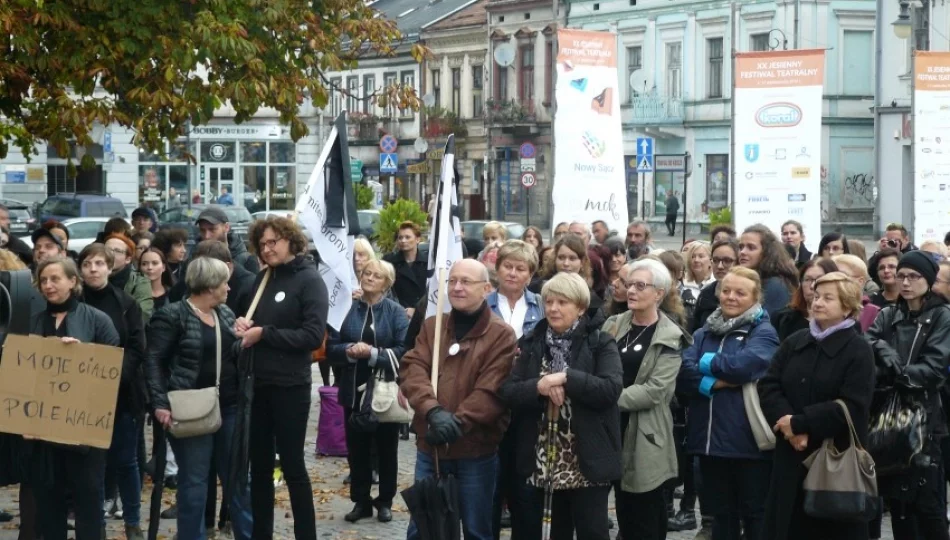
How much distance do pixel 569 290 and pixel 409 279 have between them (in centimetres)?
582

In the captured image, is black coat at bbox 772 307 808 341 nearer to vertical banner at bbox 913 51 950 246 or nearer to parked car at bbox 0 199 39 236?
vertical banner at bbox 913 51 950 246

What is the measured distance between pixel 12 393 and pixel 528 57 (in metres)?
59.2

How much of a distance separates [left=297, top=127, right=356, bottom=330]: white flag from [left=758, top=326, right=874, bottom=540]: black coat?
10.9 feet

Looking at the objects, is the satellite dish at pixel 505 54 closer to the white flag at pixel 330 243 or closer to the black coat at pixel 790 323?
the white flag at pixel 330 243

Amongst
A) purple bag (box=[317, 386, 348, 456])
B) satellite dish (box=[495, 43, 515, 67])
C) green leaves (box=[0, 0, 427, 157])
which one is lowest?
purple bag (box=[317, 386, 348, 456])

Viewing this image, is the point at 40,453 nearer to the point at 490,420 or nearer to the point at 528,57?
the point at 490,420

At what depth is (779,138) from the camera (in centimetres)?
1912

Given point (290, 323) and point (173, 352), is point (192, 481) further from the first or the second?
point (290, 323)

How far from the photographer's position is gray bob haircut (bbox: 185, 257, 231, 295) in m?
8.84

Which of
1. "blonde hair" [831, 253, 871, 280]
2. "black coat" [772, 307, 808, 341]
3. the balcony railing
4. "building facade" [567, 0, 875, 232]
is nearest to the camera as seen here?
"black coat" [772, 307, 808, 341]

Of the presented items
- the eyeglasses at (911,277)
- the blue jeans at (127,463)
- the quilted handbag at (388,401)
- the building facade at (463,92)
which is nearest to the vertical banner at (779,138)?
the quilted handbag at (388,401)

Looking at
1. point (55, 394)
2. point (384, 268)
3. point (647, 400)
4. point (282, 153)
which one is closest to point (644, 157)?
point (282, 153)

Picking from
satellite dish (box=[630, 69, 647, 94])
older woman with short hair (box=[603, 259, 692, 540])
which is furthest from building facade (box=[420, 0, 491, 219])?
older woman with short hair (box=[603, 259, 692, 540])

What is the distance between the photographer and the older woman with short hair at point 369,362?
34.8 feet
